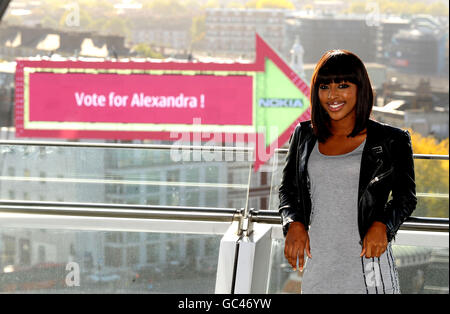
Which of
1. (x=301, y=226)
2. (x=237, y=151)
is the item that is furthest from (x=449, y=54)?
(x=301, y=226)

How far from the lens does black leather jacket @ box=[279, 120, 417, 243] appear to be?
1.05m

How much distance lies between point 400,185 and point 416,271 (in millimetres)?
1196

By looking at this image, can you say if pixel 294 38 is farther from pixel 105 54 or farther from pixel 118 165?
pixel 118 165

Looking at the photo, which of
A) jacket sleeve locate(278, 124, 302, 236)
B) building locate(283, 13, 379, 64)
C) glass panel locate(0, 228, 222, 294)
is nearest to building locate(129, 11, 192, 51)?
building locate(283, 13, 379, 64)

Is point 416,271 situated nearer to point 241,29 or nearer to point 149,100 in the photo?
point 149,100

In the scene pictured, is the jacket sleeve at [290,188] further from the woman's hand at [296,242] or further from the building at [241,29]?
the building at [241,29]

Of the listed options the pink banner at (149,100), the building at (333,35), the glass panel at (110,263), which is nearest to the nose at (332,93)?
the glass panel at (110,263)

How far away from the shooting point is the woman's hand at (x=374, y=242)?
1038mm

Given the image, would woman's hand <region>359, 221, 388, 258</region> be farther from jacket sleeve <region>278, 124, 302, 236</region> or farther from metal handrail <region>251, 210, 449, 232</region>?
metal handrail <region>251, 210, 449, 232</region>

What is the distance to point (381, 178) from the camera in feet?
3.47

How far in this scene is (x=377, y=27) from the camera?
13.3m

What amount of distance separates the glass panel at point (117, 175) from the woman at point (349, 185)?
1.51 meters

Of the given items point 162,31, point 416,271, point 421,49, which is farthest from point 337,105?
point 421,49

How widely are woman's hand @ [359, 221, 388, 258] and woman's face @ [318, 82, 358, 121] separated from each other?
0.18 meters
